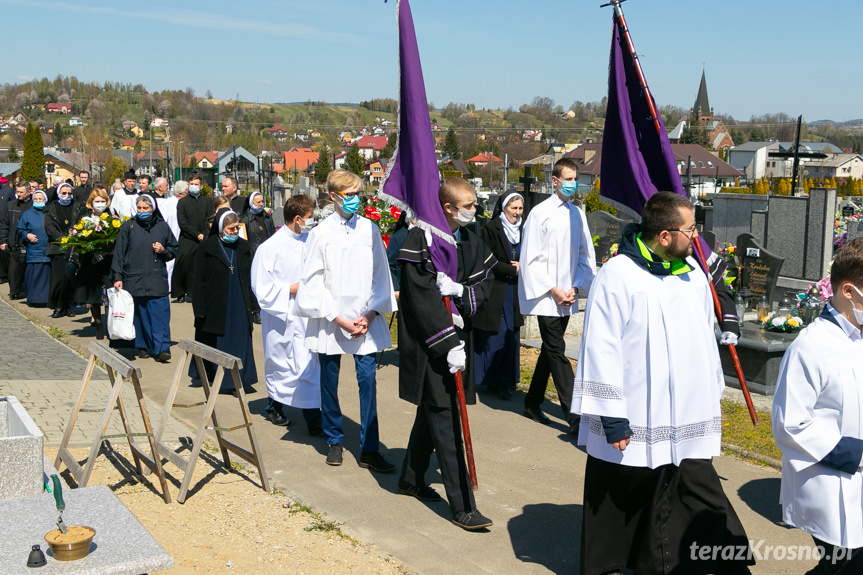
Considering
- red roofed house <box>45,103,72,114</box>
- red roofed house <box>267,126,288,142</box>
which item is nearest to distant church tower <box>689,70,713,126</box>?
red roofed house <box>267,126,288,142</box>

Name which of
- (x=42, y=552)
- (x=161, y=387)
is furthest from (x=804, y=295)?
(x=42, y=552)

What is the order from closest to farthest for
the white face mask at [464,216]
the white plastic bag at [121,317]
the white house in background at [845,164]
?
the white face mask at [464,216] → the white plastic bag at [121,317] → the white house in background at [845,164]

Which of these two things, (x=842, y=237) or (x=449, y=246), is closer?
(x=449, y=246)

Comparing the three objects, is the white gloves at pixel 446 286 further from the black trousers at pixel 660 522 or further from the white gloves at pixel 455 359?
the black trousers at pixel 660 522

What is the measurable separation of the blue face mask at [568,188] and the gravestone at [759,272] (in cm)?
597

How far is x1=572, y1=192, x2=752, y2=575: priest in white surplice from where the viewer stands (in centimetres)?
407

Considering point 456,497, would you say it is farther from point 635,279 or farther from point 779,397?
point 779,397

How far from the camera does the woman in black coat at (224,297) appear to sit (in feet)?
26.8

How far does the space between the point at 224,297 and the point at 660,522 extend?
5174 mm

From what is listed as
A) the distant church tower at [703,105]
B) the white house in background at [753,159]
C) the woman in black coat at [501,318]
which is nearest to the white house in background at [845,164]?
the white house in background at [753,159]

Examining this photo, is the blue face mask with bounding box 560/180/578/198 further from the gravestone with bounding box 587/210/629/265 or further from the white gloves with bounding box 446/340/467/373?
the gravestone with bounding box 587/210/629/265

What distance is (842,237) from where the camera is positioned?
16.2 meters

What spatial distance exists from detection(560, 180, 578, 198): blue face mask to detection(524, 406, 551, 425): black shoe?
6.15 ft

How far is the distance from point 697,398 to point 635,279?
2.12 feet
